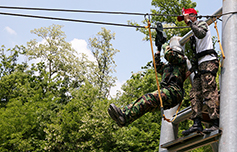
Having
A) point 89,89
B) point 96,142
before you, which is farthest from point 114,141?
point 89,89

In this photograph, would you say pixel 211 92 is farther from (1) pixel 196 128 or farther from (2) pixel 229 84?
(1) pixel 196 128

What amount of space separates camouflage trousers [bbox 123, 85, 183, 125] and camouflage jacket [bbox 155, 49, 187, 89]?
0.13 meters

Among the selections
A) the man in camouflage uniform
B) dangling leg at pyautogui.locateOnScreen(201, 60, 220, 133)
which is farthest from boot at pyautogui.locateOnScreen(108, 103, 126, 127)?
dangling leg at pyautogui.locateOnScreen(201, 60, 220, 133)

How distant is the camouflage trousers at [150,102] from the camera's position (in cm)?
496

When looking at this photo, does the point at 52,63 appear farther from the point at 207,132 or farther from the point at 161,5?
the point at 207,132

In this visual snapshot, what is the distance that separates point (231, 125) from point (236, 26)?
153 cm

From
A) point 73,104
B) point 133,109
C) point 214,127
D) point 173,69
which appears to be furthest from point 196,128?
point 73,104

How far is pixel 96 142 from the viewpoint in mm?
20812

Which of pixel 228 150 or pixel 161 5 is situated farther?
pixel 161 5

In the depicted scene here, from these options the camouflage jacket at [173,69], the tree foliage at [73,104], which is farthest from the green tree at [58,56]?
the camouflage jacket at [173,69]

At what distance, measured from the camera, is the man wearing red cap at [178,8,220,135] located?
15.7 ft

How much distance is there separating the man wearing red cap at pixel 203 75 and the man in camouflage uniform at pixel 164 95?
30cm

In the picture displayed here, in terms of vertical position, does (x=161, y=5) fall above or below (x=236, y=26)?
above

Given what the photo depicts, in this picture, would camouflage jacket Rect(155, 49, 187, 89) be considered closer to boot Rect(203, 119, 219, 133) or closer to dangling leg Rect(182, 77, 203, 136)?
dangling leg Rect(182, 77, 203, 136)
